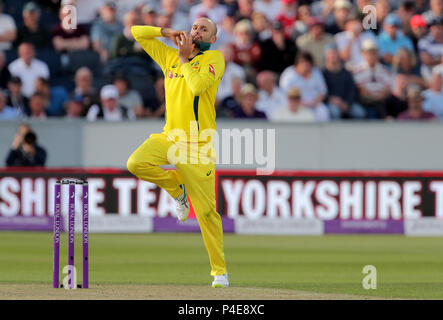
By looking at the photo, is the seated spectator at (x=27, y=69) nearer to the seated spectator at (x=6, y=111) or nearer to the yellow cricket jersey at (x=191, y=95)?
the seated spectator at (x=6, y=111)

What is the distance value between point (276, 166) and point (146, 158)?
7.86 meters

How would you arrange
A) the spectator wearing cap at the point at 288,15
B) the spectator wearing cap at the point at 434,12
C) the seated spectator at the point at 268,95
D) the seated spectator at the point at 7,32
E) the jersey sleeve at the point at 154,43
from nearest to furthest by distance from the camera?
the jersey sleeve at the point at 154,43
the seated spectator at the point at 268,95
the seated spectator at the point at 7,32
the spectator wearing cap at the point at 288,15
the spectator wearing cap at the point at 434,12

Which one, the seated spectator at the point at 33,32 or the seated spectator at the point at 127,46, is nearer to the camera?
the seated spectator at the point at 127,46

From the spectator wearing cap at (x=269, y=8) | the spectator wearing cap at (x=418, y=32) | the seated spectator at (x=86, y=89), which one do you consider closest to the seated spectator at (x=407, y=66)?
the spectator wearing cap at (x=418, y=32)

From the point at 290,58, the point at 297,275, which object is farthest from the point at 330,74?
the point at 297,275

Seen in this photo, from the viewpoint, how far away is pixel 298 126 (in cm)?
1708

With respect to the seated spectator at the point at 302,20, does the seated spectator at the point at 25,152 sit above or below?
below

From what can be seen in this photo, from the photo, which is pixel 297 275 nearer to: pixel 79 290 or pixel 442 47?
pixel 79 290

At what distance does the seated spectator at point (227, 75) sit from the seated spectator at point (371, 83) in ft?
7.02

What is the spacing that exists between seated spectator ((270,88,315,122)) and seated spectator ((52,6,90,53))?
12.3 feet

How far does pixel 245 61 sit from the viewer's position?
18.4m

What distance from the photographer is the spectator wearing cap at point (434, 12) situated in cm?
1949

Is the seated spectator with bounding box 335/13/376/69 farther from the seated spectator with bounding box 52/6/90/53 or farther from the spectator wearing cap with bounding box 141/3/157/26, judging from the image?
the seated spectator with bounding box 52/6/90/53

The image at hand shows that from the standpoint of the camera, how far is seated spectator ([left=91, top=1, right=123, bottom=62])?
18.4m
